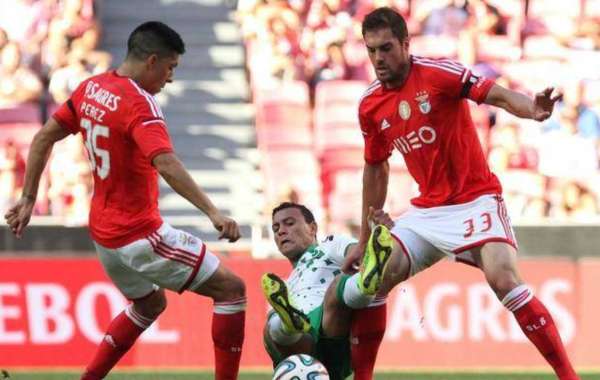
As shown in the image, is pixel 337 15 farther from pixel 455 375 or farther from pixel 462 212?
pixel 462 212

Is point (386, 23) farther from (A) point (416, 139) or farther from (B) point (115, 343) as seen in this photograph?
(B) point (115, 343)

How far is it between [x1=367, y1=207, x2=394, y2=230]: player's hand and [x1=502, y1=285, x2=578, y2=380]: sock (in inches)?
36.0

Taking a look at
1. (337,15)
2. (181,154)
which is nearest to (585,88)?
(337,15)

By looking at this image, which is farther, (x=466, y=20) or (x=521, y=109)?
(x=466, y=20)

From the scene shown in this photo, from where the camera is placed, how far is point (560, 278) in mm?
13797

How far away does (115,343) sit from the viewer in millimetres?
9414

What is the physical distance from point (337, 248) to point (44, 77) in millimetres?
8273

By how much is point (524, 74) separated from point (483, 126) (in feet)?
3.59

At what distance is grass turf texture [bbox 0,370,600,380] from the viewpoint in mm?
12164

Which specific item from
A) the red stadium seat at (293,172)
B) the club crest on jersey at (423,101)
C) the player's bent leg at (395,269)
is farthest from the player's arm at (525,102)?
the red stadium seat at (293,172)

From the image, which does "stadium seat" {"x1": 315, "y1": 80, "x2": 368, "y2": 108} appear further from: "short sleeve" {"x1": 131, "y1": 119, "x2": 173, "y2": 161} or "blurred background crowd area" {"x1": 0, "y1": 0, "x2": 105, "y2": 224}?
"short sleeve" {"x1": 131, "y1": 119, "x2": 173, "y2": 161}

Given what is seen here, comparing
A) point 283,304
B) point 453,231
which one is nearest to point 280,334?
point 283,304

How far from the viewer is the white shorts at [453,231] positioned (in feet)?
29.3

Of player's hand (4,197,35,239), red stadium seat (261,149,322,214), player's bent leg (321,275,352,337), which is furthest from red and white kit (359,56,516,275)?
red stadium seat (261,149,322,214)
